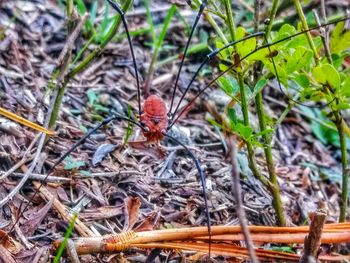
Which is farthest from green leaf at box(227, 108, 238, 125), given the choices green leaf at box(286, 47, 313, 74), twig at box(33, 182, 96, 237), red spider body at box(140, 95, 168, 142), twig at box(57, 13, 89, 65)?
twig at box(57, 13, 89, 65)

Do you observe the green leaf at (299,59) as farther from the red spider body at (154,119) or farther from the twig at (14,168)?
the twig at (14,168)

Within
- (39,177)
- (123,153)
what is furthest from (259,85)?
(39,177)

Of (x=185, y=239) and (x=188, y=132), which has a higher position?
(x=188, y=132)

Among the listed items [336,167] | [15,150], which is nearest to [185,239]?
[15,150]

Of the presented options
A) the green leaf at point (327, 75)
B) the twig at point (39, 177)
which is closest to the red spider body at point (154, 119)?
the twig at point (39, 177)

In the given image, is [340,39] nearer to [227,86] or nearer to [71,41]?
[227,86]

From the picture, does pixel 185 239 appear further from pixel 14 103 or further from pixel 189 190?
pixel 14 103

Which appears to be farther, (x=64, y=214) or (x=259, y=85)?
(x=64, y=214)
